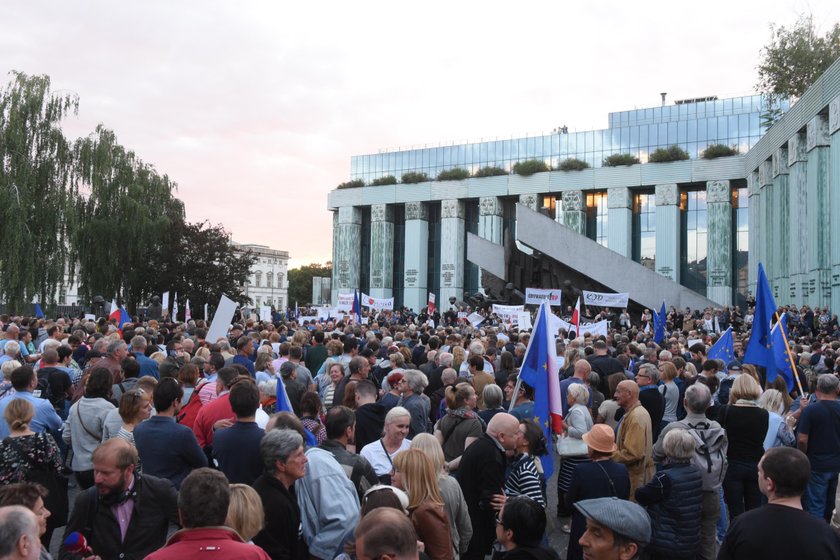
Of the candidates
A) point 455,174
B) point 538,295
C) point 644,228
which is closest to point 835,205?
point 538,295

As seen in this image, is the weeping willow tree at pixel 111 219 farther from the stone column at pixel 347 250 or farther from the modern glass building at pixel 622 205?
the stone column at pixel 347 250

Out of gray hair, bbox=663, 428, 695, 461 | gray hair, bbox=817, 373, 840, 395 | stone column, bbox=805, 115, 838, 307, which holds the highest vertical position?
stone column, bbox=805, 115, 838, 307

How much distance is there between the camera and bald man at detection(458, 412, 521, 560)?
5.17 metres

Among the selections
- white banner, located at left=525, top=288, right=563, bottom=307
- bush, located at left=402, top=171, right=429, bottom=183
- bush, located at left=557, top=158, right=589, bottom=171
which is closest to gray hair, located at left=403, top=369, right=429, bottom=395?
white banner, located at left=525, top=288, right=563, bottom=307

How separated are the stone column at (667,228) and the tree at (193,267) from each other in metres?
26.8

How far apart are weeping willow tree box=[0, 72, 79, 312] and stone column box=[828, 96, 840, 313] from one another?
1110 inches

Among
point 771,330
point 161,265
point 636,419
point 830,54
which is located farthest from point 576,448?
point 830,54

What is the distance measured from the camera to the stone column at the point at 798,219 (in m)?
28.2

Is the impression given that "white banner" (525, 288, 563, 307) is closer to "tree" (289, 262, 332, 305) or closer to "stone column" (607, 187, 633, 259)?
"stone column" (607, 187, 633, 259)

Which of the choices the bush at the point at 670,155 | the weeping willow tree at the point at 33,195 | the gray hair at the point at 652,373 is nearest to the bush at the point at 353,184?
the bush at the point at 670,155

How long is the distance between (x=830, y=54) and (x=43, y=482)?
146ft

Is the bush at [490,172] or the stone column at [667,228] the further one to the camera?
the bush at [490,172]

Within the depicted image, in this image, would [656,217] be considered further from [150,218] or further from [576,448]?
[576,448]

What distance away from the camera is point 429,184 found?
59156mm
